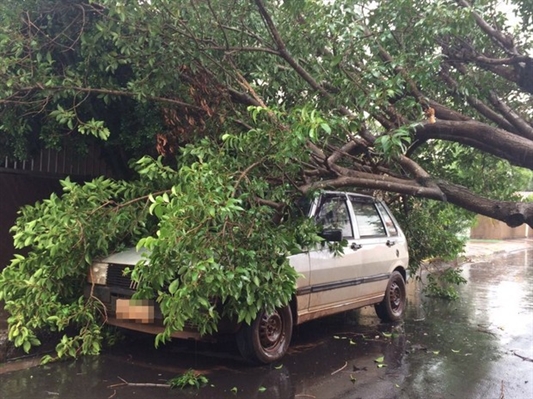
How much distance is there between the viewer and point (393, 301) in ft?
26.9

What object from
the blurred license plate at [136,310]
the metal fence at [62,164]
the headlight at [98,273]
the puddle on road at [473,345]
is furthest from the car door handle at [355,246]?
the metal fence at [62,164]

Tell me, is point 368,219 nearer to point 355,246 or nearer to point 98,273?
point 355,246

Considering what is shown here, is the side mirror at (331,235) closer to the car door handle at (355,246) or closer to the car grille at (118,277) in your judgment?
the car door handle at (355,246)

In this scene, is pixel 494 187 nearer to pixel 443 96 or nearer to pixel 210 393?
pixel 443 96

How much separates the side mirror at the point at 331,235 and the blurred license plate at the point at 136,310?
2.08m

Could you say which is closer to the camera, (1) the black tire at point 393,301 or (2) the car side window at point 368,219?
(2) the car side window at point 368,219

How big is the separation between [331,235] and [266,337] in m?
1.34

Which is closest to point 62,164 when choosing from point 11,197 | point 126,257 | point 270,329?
point 11,197

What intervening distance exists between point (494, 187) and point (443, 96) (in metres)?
2.10

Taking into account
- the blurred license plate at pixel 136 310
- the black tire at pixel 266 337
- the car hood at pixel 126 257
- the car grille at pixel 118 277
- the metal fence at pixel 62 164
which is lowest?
the black tire at pixel 266 337

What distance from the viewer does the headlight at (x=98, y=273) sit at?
5504mm

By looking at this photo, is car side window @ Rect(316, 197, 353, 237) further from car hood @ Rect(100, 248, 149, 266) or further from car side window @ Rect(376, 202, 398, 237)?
car hood @ Rect(100, 248, 149, 266)

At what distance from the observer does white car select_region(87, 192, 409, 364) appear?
17.5ft

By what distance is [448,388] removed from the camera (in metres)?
5.25
